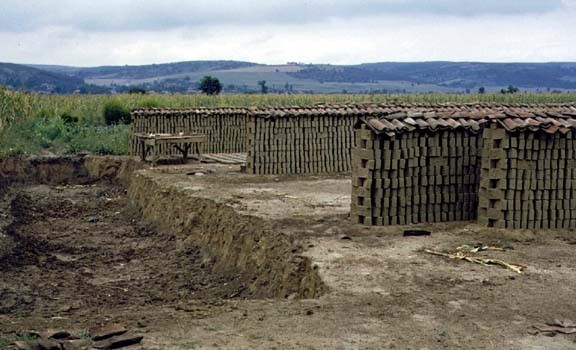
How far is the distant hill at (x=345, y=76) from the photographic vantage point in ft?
441

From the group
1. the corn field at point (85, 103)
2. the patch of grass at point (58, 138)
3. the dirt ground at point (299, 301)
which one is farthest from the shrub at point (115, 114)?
the dirt ground at point (299, 301)

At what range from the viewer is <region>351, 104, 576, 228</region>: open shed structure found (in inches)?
496

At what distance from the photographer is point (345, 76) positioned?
488 feet

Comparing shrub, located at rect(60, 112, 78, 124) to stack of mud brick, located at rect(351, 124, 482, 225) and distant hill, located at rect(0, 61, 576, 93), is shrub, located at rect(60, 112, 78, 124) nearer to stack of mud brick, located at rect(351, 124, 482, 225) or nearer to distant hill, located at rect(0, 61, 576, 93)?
stack of mud brick, located at rect(351, 124, 482, 225)

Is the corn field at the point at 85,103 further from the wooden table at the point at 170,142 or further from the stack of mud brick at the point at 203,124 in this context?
the wooden table at the point at 170,142

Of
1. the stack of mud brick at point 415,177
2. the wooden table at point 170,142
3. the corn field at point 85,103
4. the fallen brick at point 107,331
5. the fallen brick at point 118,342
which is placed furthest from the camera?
the corn field at point 85,103

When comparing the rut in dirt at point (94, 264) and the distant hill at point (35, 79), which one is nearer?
the rut in dirt at point (94, 264)

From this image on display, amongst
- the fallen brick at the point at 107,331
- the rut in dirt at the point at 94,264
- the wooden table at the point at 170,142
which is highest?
the wooden table at the point at 170,142

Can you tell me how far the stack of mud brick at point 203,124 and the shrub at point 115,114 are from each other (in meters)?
7.95

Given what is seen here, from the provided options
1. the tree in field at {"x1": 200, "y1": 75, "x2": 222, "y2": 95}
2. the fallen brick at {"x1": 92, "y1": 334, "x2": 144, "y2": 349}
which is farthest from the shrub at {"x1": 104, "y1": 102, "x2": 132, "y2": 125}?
the fallen brick at {"x1": 92, "y1": 334, "x2": 144, "y2": 349}

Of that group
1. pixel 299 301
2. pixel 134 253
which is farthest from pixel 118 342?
pixel 134 253

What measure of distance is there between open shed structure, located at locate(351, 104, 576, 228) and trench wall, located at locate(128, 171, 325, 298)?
1661 mm

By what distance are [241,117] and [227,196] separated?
938cm

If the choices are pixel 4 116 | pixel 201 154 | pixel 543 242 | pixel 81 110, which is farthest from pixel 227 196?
pixel 81 110
